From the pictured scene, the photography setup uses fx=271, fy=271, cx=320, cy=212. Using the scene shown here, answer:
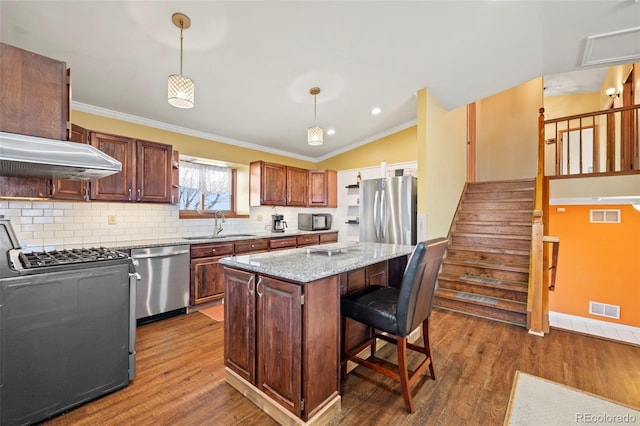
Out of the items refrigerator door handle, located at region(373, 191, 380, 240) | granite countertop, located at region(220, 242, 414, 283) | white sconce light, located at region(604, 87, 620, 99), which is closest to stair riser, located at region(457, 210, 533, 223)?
refrigerator door handle, located at region(373, 191, 380, 240)

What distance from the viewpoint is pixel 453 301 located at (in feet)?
11.8

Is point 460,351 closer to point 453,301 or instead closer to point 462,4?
point 453,301

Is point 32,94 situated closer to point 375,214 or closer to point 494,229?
point 375,214

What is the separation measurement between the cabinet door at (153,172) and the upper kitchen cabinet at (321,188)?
2562mm

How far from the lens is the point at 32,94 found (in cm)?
161

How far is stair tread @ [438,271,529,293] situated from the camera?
3.43 m

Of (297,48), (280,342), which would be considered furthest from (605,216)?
(280,342)

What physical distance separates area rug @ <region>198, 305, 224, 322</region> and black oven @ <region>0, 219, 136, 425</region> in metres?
1.25

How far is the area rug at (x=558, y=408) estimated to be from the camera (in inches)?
65.8

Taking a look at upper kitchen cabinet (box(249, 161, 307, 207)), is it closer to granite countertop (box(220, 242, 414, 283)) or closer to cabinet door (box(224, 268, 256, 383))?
granite countertop (box(220, 242, 414, 283))

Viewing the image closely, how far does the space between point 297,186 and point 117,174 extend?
280cm

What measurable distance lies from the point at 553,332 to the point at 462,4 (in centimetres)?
343

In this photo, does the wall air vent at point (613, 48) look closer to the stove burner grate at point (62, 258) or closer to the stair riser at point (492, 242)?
the stair riser at point (492, 242)

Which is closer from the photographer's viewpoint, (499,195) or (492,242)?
(492,242)
